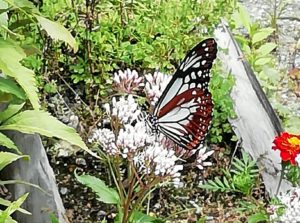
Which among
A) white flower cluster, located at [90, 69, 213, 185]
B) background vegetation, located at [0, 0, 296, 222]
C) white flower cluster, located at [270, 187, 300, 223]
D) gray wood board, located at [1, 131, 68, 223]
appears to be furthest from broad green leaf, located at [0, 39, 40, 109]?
white flower cluster, located at [270, 187, 300, 223]

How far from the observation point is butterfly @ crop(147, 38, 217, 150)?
2754mm

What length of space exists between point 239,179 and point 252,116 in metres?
0.56

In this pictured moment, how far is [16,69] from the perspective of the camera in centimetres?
231

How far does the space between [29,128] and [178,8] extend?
1.24 meters

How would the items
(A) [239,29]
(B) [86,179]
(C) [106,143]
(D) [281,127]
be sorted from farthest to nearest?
1. (A) [239,29]
2. (D) [281,127]
3. (B) [86,179]
4. (C) [106,143]

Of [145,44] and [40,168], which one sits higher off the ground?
[145,44]

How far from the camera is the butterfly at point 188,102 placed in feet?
9.04

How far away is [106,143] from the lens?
2523 millimetres

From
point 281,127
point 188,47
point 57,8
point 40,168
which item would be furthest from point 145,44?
point 40,168

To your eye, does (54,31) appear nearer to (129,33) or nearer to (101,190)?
(101,190)

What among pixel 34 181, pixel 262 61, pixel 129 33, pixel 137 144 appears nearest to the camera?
pixel 137 144

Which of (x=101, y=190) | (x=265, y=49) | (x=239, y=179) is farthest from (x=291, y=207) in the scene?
(x=265, y=49)

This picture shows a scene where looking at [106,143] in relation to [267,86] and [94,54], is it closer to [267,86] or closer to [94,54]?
[94,54]

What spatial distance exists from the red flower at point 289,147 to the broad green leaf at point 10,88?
882 millimetres
